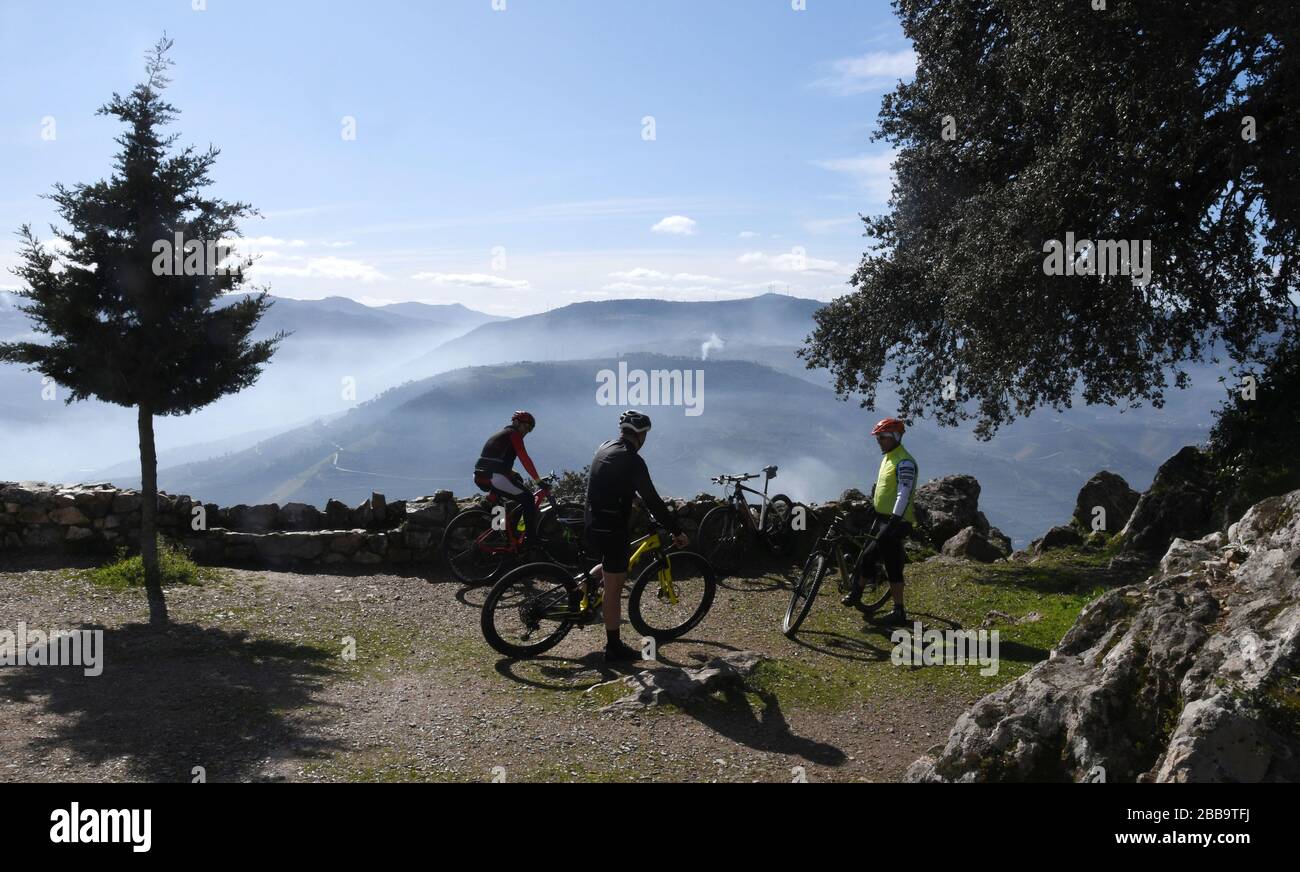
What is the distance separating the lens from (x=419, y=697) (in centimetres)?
817

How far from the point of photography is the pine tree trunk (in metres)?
10.7

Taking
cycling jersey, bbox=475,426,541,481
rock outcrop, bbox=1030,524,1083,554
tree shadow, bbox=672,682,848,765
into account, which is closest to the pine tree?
cycling jersey, bbox=475,426,541,481

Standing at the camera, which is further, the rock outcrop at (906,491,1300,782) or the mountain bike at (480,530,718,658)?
the mountain bike at (480,530,718,658)

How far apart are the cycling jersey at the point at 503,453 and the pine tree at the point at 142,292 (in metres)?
3.56

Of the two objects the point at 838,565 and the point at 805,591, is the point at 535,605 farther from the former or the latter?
the point at 838,565

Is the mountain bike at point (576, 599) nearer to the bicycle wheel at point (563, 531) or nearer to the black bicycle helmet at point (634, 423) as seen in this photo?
the black bicycle helmet at point (634, 423)

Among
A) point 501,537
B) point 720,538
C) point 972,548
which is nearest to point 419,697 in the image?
point 501,537

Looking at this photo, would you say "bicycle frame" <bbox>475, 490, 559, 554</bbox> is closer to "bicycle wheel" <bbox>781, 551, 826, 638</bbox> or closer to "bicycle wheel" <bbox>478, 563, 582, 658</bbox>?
"bicycle wheel" <bbox>478, 563, 582, 658</bbox>

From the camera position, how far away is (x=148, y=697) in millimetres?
7895

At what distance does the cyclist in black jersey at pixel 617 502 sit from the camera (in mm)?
8633

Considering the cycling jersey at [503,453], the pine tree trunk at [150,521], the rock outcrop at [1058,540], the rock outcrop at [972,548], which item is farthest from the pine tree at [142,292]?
the rock outcrop at [1058,540]

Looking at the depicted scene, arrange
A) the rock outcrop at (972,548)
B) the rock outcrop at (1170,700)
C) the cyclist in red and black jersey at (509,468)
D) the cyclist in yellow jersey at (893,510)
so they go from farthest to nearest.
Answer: the rock outcrop at (972,548) → the cyclist in red and black jersey at (509,468) → the cyclist in yellow jersey at (893,510) → the rock outcrop at (1170,700)

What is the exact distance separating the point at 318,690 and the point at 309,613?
3342mm

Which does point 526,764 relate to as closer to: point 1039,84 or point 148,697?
point 148,697
